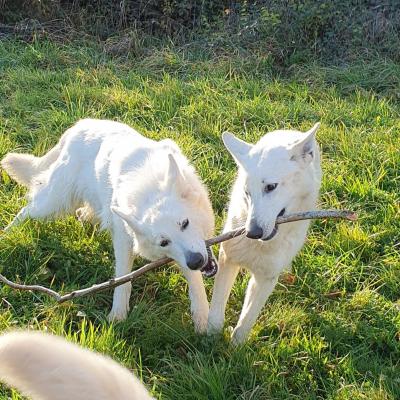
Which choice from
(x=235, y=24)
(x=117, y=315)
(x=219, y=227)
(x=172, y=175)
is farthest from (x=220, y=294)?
(x=235, y=24)

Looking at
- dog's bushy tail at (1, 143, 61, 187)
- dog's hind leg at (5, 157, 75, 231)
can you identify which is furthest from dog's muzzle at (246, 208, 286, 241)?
dog's bushy tail at (1, 143, 61, 187)

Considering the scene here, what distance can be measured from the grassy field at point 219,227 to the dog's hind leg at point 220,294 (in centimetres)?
11

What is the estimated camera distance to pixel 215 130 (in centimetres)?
543

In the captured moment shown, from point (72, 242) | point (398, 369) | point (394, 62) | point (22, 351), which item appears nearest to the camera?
point (22, 351)

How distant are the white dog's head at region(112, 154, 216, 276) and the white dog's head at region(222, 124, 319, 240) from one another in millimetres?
299

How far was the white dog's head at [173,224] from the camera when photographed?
321 cm

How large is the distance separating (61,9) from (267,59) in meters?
3.14

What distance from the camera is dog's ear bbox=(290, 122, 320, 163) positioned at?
329 cm

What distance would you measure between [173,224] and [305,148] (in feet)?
2.75

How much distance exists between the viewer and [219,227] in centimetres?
430

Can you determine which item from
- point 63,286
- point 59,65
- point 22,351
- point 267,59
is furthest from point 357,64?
point 22,351

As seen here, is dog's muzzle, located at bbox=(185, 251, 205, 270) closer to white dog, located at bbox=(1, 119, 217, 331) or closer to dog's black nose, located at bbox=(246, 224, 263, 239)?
white dog, located at bbox=(1, 119, 217, 331)

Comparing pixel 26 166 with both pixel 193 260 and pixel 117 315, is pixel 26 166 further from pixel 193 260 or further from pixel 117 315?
pixel 193 260

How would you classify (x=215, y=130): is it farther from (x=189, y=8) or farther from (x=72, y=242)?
(x=189, y=8)
